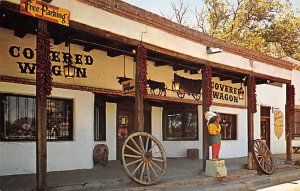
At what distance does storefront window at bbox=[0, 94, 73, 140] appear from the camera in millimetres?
9891

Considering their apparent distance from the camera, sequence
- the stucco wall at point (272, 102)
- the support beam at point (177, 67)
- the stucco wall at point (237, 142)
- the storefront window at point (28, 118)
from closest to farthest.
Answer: the storefront window at point (28, 118)
the support beam at point (177, 67)
the stucco wall at point (237, 142)
the stucco wall at point (272, 102)

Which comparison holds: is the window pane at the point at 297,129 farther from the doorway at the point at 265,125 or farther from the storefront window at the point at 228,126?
the storefront window at the point at 228,126

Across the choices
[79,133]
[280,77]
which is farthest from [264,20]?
[79,133]

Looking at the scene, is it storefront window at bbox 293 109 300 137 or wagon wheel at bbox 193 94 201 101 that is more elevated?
wagon wheel at bbox 193 94 201 101

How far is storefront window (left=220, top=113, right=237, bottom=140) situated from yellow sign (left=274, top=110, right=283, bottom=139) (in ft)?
11.7

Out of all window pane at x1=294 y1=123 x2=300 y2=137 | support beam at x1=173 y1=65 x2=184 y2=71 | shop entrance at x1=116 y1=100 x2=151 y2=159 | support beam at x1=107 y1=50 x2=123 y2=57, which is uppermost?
support beam at x1=107 y1=50 x2=123 y2=57

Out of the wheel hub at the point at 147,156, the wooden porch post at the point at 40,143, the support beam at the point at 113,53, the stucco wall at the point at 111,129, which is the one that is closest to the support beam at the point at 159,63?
the support beam at the point at 113,53

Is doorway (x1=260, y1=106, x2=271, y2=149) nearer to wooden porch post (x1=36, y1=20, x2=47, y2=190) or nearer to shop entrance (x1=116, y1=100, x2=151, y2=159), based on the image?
shop entrance (x1=116, y1=100, x2=151, y2=159)

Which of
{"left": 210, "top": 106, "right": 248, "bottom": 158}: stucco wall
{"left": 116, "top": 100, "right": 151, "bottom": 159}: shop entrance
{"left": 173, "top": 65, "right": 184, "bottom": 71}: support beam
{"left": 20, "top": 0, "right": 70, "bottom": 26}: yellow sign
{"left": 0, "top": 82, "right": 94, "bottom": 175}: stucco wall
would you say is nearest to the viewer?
{"left": 20, "top": 0, "right": 70, "bottom": 26}: yellow sign

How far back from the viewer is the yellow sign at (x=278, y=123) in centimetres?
2012

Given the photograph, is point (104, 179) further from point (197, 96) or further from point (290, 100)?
point (290, 100)

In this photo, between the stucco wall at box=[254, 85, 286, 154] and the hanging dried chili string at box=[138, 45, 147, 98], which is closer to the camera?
the hanging dried chili string at box=[138, 45, 147, 98]

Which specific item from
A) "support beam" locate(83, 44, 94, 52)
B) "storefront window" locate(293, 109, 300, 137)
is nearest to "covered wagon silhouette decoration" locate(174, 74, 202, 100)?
"support beam" locate(83, 44, 94, 52)

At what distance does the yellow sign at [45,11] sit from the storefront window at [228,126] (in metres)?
10.8
